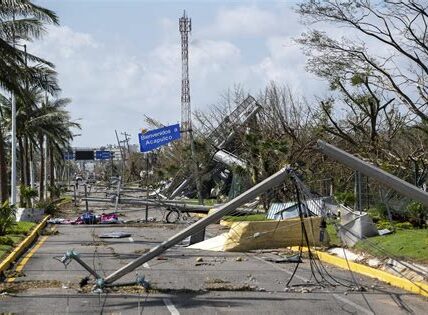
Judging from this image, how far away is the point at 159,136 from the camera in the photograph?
35.4 m

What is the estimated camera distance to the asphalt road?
9.46 m

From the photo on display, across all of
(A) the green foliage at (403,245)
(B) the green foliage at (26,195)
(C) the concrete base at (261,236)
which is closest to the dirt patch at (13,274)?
(C) the concrete base at (261,236)

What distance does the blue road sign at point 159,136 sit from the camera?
1387 inches

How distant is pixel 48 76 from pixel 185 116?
33048 mm

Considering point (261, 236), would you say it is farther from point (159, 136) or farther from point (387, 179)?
point (159, 136)

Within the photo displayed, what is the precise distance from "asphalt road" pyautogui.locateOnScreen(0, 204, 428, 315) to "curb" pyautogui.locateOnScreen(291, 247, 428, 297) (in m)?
0.23

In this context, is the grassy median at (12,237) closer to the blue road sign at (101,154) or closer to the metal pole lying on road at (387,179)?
the metal pole lying on road at (387,179)

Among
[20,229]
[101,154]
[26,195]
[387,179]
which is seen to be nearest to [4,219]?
[20,229]

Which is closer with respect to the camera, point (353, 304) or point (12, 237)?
point (353, 304)

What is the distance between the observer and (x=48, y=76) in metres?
27.7

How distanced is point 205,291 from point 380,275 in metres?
3.84

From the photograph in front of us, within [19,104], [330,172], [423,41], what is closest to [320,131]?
[330,172]

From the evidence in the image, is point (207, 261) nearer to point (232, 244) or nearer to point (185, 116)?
point (232, 244)

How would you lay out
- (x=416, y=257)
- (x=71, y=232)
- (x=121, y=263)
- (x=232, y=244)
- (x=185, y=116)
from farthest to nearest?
(x=185, y=116), (x=71, y=232), (x=232, y=244), (x=121, y=263), (x=416, y=257)
